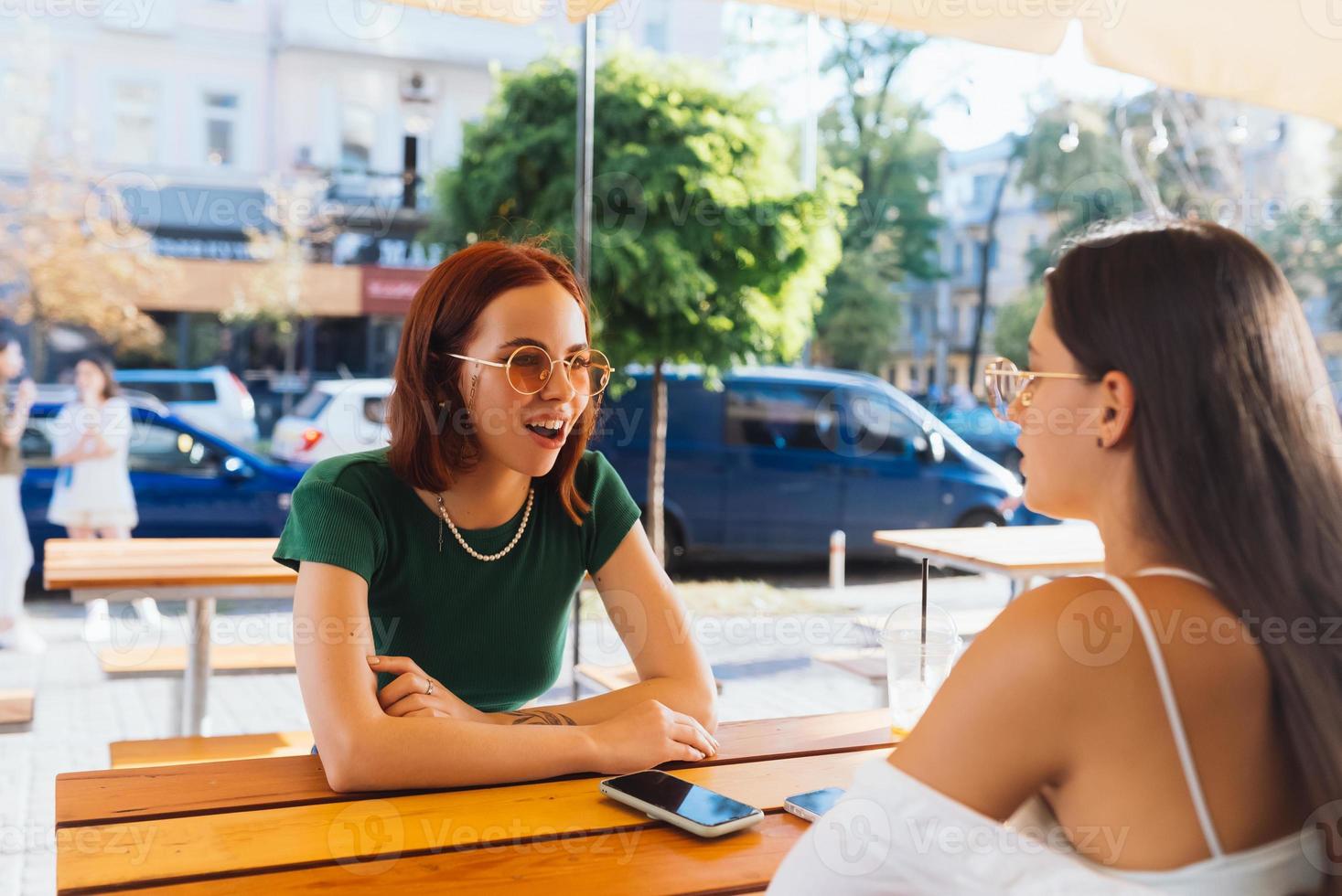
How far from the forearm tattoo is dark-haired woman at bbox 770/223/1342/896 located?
81cm

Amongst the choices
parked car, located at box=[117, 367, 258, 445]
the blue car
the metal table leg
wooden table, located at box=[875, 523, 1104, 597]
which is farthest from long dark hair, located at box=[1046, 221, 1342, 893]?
parked car, located at box=[117, 367, 258, 445]

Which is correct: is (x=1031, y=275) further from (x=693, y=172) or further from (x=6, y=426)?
(x=6, y=426)

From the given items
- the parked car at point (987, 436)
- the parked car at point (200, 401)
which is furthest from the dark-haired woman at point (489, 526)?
the parked car at point (987, 436)

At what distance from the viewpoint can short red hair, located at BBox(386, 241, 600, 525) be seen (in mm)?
2176

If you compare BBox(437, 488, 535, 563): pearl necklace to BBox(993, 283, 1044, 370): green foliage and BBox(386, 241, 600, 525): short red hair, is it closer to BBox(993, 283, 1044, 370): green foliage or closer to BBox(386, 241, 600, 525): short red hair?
BBox(386, 241, 600, 525): short red hair

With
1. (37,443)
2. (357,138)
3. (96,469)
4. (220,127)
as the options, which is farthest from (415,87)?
(96,469)

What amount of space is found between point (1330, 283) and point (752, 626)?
1496 centimetres

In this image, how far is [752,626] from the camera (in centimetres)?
792

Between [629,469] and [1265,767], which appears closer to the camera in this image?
[1265,767]

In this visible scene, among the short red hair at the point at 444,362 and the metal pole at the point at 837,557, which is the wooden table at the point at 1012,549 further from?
the metal pole at the point at 837,557

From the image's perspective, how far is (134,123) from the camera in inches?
585

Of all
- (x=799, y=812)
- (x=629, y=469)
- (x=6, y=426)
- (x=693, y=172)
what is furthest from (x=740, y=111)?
(x=799, y=812)

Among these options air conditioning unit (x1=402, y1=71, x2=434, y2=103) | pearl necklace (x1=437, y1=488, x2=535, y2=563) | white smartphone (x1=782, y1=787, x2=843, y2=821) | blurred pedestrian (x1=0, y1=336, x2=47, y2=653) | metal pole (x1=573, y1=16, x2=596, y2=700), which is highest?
air conditioning unit (x1=402, y1=71, x2=434, y2=103)

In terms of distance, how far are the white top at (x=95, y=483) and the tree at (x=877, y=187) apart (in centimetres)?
1269
